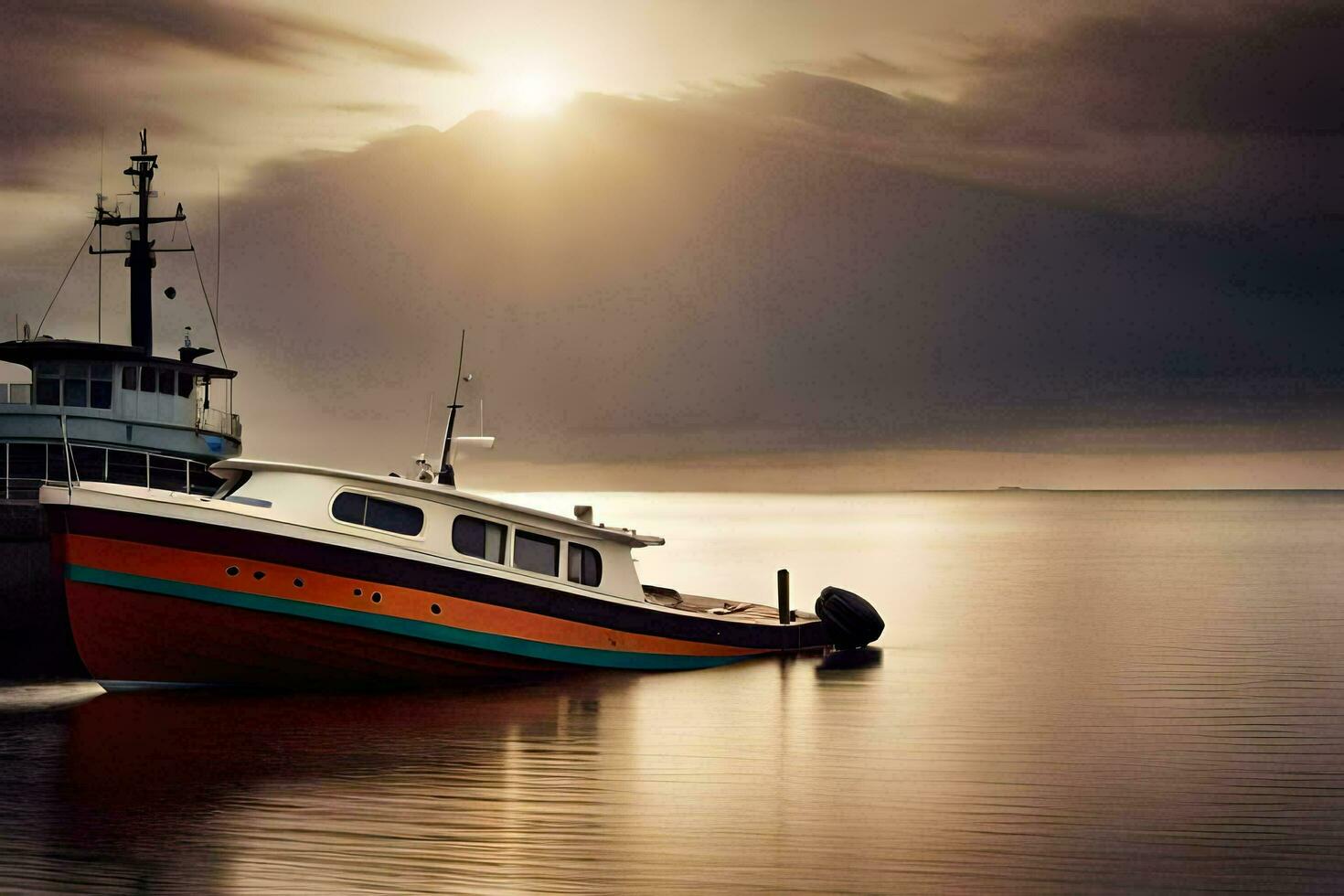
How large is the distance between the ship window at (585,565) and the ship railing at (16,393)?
22656 millimetres

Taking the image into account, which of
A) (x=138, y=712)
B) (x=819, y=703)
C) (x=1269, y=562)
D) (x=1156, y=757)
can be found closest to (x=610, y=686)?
(x=819, y=703)

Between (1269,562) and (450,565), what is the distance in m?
61.9

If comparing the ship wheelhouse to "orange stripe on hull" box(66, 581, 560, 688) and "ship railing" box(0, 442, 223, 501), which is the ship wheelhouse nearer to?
"ship railing" box(0, 442, 223, 501)

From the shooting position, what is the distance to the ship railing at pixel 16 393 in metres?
35.3

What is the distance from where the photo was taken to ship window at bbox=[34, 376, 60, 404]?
35.6 m

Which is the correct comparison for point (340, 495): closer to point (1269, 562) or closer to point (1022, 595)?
point (1022, 595)

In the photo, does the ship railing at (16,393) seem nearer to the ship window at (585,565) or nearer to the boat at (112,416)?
the boat at (112,416)

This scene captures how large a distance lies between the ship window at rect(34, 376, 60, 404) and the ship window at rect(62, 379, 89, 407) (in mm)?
286

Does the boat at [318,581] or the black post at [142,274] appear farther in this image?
the black post at [142,274]

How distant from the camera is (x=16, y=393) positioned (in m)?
35.6

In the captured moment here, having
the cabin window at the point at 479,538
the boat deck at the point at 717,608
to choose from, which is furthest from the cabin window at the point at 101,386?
the cabin window at the point at 479,538

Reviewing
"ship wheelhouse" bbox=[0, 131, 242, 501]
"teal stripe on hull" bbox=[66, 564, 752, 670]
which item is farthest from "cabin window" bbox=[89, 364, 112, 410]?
"teal stripe on hull" bbox=[66, 564, 752, 670]

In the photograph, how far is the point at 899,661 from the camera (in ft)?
93.0

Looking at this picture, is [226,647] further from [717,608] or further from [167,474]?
[167,474]
